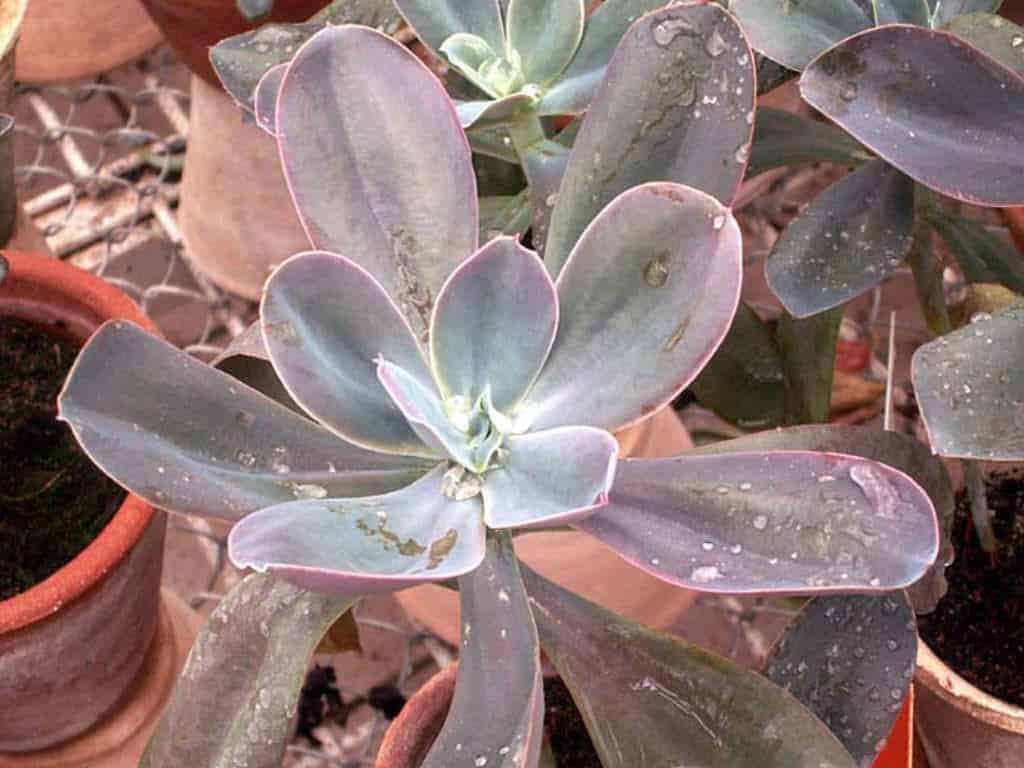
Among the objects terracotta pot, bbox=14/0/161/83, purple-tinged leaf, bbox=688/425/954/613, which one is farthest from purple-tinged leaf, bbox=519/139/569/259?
terracotta pot, bbox=14/0/161/83

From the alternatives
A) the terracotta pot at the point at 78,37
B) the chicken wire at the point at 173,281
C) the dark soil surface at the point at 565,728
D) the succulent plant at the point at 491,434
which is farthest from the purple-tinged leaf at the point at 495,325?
the terracotta pot at the point at 78,37

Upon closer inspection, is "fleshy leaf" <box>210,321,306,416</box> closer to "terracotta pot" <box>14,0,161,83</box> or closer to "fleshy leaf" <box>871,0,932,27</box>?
"fleshy leaf" <box>871,0,932,27</box>

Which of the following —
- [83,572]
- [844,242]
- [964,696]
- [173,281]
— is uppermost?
[844,242]

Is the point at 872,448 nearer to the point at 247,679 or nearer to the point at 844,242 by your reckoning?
the point at 844,242

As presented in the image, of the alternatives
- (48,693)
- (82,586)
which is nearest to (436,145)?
(82,586)

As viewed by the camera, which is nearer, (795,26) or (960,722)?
(795,26)

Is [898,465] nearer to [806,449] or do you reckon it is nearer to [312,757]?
[806,449]

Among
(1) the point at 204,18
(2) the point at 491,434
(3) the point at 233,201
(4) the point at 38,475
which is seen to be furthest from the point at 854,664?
(3) the point at 233,201
